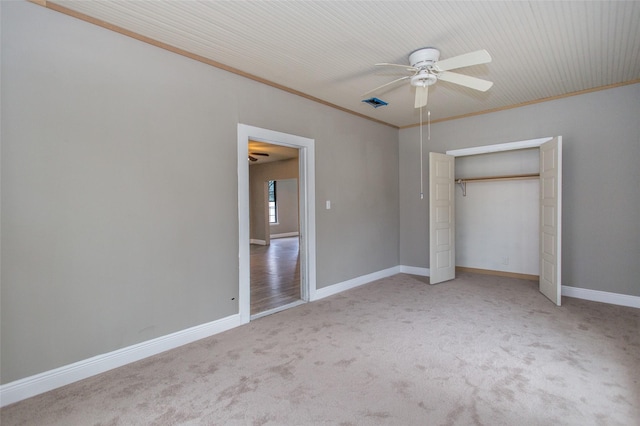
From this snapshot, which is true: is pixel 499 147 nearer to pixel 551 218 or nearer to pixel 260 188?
pixel 551 218

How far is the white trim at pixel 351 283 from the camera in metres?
4.34

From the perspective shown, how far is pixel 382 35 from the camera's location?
8.84 feet

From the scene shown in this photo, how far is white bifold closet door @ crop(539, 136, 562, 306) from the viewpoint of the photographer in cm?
385

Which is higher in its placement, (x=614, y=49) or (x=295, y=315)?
(x=614, y=49)

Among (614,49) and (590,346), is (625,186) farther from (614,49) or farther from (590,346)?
(590,346)

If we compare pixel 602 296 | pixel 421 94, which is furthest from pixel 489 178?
pixel 421 94

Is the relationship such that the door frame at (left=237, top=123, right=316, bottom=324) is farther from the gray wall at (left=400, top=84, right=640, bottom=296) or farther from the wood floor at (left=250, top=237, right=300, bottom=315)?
the gray wall at (left=400, top=84, right=640, bottom=296)

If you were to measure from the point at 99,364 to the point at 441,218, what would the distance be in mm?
4508

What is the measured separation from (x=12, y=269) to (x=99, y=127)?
1124mm

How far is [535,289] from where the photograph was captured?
14.9 feet

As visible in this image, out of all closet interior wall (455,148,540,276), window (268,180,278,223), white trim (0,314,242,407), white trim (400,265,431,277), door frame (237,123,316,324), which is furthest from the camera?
window (268,180,278,223)

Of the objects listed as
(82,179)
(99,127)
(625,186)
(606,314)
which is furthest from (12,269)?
(625,186)

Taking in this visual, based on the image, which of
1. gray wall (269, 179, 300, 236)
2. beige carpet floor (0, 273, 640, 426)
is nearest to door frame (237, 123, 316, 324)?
beige carpet floor (0, 273, 640, 426)

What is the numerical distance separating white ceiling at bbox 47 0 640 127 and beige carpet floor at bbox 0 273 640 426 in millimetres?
2635
